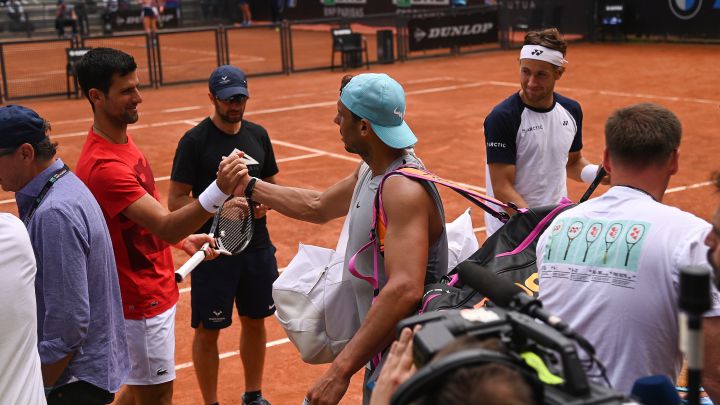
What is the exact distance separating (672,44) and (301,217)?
2595 cm

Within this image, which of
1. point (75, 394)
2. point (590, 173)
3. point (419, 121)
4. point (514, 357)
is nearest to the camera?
point (514, 357)

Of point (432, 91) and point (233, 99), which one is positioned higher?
point (233, 99)

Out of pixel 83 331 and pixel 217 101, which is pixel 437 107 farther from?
pixel 83 331

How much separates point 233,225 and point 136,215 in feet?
2.20

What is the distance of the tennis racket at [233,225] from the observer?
5.44m

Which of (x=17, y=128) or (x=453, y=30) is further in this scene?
(x=453, y=30)

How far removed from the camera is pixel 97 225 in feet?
14.4

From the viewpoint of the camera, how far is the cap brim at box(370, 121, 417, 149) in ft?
13.4

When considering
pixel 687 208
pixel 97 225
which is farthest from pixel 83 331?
pixel 687 208

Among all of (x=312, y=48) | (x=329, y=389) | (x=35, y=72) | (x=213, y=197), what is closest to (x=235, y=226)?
(x=213, y=197)

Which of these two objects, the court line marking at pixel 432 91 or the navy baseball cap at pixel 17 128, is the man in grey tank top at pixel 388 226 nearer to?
the navy baseball cap at pixel 17 128

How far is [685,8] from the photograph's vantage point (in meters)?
27.5

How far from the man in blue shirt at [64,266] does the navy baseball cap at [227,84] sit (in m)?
2.30

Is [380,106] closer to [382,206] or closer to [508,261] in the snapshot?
[382,206]
